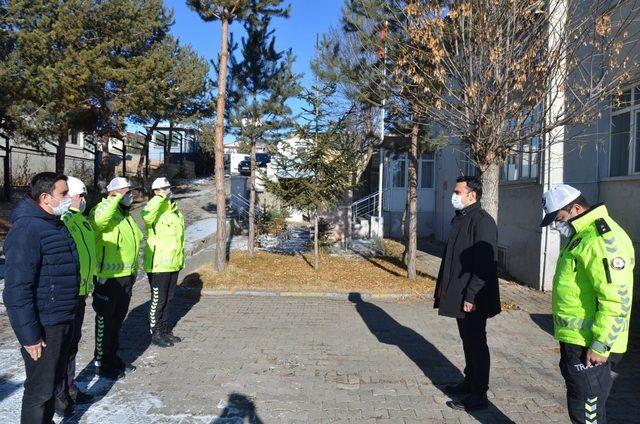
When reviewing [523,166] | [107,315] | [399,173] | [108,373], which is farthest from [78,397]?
[399,173]

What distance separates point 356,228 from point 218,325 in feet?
35.6

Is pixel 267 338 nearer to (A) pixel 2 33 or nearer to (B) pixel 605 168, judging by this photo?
(B) pixel 605 168

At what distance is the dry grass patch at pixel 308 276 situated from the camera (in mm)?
9203

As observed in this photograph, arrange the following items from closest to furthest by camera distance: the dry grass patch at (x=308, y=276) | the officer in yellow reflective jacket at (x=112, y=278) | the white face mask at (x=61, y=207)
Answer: the white face mask at (x=61, y=207), the officer in yellow reflective jacket at (x=112, y=278), the dry grass patch at (x=308, y=276)

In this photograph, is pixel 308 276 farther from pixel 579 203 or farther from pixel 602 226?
pixel 602 226

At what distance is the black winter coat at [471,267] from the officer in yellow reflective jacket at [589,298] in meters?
0.96

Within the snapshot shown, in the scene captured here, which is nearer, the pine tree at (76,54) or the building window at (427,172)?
the pine tree at (76,54)

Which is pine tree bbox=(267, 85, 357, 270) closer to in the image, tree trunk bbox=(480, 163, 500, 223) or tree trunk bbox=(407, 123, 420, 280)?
tree trunk bbox=(407, 123, 420, 280)

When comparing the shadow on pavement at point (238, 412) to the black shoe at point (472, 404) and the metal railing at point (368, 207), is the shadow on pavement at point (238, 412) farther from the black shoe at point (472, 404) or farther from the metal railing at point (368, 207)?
the metal railing at point (368, 207)

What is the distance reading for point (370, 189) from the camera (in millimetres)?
22641

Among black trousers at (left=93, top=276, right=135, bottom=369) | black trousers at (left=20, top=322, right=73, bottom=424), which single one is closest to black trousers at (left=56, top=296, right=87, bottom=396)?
black trousers at (left=20, top=322, right=73, bottom=424)

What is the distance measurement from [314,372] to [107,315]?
2.13 meters

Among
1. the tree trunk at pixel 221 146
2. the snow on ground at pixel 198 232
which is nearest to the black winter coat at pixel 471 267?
the tree trunk at pixel 221 146

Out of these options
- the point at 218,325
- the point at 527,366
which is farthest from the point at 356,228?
the point at 527,366
